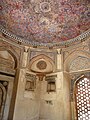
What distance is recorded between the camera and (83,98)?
22.3 feet

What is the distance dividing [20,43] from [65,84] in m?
3.79

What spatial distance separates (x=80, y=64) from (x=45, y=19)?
350cm

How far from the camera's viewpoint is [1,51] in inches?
282

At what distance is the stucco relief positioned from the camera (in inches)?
278

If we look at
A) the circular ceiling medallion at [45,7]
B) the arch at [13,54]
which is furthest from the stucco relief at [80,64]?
the circular ceiling medallion at [45,7]

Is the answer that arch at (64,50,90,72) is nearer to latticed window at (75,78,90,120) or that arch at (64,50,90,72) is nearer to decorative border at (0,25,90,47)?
decorative border at (0,25,90,47)

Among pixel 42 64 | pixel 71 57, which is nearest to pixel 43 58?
pixel 42 64

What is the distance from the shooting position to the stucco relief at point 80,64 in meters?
7.06

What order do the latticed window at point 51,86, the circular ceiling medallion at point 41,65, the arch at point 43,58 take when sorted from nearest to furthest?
the latticed window at point 51,86 → the arch at point 43,58 → the circular ceiling medallion at point 41,65

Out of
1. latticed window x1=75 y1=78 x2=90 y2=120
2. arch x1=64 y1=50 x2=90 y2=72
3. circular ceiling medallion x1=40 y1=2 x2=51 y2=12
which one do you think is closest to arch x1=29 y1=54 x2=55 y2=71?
arch x1=64 y1=50 x2=90 y2=72

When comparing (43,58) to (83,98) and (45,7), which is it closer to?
(45,7)

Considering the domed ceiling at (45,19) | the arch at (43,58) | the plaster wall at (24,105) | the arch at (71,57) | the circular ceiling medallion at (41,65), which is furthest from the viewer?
the circular ceiling medallion at (41,65)

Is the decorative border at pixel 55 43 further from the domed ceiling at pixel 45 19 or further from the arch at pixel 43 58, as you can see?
the arch at pixel 43 58

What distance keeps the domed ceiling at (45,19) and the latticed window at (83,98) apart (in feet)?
9.76
